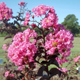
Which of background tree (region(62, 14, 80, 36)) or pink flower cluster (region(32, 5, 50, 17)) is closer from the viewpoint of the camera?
pink flower cluster (region(32, 5, 50, 17))

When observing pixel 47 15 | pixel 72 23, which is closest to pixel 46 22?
pixel 47 15

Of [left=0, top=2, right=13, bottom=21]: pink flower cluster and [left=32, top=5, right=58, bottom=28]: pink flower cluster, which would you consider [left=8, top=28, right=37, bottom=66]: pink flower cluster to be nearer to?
[left=32, top=5, right=58, bottom=28]: pink flower cluster

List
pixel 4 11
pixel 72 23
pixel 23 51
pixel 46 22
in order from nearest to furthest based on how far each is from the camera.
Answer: pixel 23 51, pixel 46 22, pixel 4 11, pixel 72 23

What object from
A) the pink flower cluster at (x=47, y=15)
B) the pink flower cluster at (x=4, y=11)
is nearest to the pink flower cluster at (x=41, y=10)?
the pink flower cluster at (x=47, y=15)

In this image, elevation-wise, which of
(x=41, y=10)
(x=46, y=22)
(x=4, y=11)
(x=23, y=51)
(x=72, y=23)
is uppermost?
(x=72, y=23)

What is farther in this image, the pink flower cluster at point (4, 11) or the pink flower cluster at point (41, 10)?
the pink flower cluster at point (4, 11)

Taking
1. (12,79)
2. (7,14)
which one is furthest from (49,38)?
(7,14)

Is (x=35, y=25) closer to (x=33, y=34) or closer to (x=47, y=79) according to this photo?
(x=33, y=34)

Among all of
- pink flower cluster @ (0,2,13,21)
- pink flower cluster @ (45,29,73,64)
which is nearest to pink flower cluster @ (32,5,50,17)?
pink flower cluster @ (45,29,73,64)

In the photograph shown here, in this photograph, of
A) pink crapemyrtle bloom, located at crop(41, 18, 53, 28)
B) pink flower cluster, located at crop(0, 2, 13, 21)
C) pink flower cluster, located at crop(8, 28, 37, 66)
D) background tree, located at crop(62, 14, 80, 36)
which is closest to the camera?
pink flower cluster, located at crop(8, 28, 37, 66)

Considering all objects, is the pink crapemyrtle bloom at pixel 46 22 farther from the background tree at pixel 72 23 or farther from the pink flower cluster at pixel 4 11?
the background tree at pixel 72 23

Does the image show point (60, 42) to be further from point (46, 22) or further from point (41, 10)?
point (41, 10)

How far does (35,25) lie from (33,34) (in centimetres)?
14

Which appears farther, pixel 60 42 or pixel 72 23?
pixel 72 23
